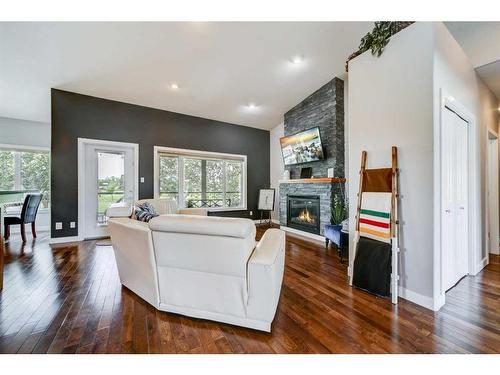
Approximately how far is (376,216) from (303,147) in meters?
2.93

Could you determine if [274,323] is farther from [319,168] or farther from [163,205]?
[319,168]

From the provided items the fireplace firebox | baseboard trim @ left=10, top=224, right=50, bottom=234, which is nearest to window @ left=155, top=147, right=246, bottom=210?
the fireplace firebox

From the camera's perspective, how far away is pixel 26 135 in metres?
5.15

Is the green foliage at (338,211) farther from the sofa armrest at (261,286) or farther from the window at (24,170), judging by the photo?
the window at (24,170)

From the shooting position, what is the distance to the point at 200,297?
1.63 meters

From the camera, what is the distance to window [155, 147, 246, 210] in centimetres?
508

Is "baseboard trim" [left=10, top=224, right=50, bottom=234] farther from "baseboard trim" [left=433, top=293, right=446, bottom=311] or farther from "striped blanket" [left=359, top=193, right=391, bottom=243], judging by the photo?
"baseboard trim" [left=433, top=293, right=446, bottom=311]

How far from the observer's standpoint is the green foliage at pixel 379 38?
82.4 inches

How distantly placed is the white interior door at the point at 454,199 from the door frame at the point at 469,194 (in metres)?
0.08

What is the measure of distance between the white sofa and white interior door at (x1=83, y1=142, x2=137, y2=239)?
3.28m

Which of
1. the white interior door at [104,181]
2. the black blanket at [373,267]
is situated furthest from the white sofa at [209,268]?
the white interior door at [104,181]

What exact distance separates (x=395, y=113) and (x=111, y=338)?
121 inches
